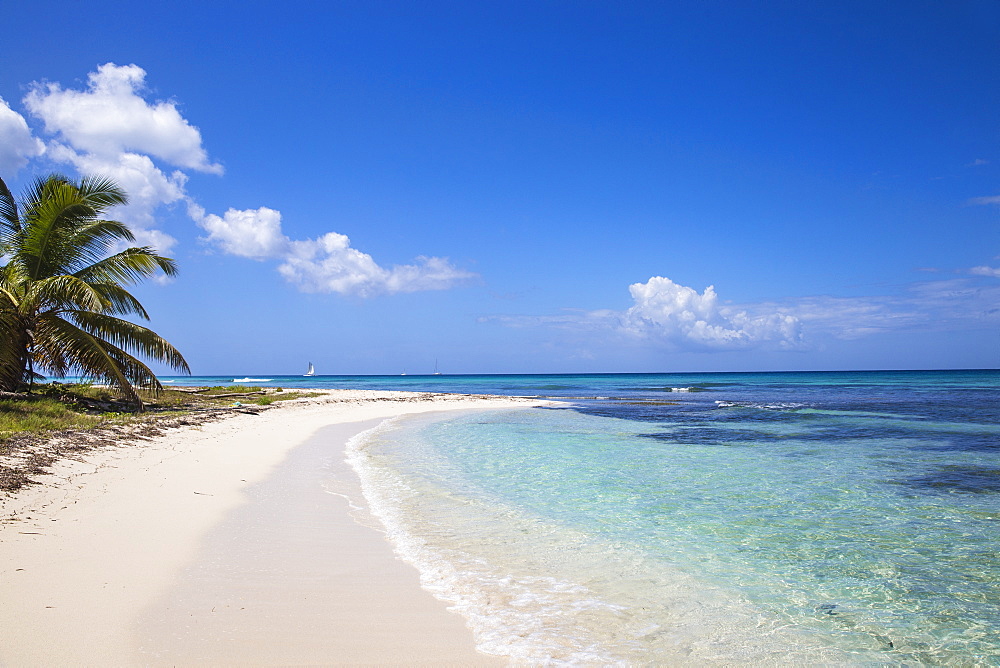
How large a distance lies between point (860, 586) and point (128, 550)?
7570 millimetres

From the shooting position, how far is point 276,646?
12.9 ft

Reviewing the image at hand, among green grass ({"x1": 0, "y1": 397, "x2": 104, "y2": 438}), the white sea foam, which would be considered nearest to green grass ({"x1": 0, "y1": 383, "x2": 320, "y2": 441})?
green grass ({"x1": 0, "y1": 397, "x2": 104, "y2": 438})

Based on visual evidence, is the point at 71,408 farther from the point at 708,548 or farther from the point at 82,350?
the point at 708,548

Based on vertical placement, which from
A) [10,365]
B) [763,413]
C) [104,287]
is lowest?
[763,413]

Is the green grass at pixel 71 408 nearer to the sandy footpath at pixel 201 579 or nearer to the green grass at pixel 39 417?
the green grass at pixel 39 417

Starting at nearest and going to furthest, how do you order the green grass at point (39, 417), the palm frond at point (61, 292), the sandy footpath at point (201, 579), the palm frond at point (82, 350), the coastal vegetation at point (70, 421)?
the sandy footpath at point (201, 579) < the coastal vegetation at point (70, 421) < the green grass at point (39, 417) < the palm frond at point (61, 292) < the palm frond at point (82, 350)

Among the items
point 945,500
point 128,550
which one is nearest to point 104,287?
point 128,550

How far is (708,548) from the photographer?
684 cm

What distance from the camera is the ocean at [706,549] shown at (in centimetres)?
449

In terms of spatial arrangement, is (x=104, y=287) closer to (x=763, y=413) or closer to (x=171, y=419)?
(x=171, y=419)

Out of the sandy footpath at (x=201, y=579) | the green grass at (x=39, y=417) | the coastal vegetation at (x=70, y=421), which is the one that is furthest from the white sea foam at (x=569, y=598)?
the green grass at (x=39, y=417)

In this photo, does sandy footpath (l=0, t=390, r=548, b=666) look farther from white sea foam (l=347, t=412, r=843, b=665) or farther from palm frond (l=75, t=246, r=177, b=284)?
palm frond (l=75, t=246, r=177, b=284)

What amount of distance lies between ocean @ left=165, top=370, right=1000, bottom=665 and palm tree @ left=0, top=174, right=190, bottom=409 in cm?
947

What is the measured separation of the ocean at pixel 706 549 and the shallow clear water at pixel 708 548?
0.08 ft
